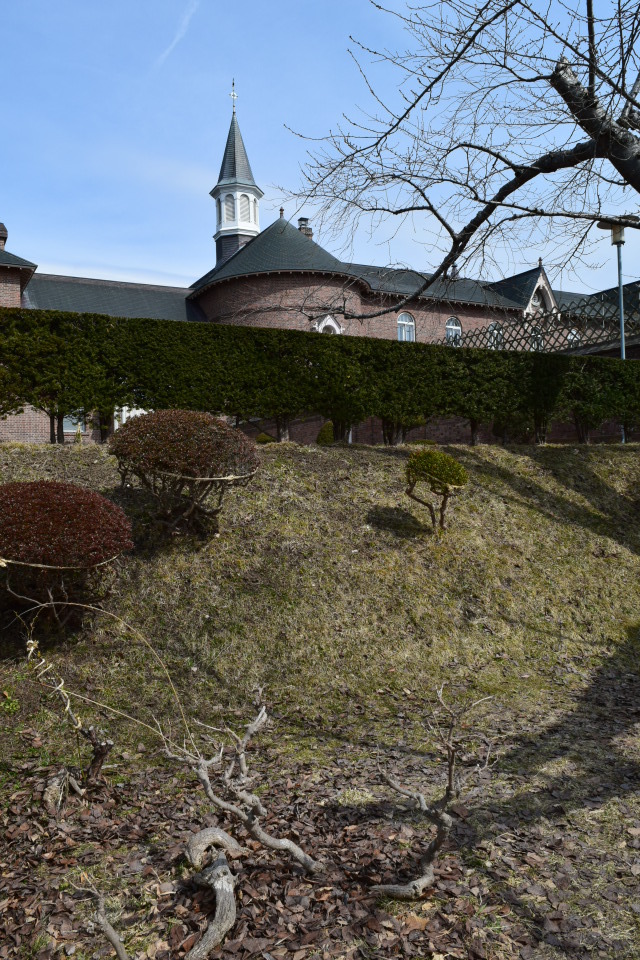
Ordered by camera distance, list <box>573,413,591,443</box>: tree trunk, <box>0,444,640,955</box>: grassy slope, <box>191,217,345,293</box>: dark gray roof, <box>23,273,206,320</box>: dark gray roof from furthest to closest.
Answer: <box>23,273,206,320</box>: dark gray roof → <box>191,217,345,293</box>: dark gray roof → <box>573,413,591,443</box>: tree trunk → <box>0,444,640,955</box>: grassy slope

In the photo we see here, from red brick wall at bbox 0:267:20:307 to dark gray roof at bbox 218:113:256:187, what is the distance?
19.1m

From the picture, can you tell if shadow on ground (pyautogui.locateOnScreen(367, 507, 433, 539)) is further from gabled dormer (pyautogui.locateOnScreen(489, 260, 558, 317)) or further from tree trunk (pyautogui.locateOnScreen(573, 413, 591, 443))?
gabled dormer (pyautogui.locateOnScreen(489, 260, 558, 317))

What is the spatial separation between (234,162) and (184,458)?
3563 cm

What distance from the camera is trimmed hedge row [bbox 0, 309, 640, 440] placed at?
11.4 meters

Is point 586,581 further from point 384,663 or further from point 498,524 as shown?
point 384,663

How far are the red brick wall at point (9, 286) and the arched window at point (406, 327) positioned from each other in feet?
52.6

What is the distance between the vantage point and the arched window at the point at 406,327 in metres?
31.0

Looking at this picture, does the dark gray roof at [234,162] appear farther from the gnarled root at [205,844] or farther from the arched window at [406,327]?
the gnarled root at [205,844]

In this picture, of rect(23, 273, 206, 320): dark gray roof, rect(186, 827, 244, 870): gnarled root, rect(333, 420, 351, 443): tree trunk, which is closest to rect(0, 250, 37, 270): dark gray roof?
rect(23, 273, 206, 320): dark gray roof

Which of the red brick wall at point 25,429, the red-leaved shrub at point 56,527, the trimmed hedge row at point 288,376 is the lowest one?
the red-leaved shrub at point 56,527

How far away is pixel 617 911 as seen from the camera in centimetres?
362

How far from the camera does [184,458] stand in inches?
321

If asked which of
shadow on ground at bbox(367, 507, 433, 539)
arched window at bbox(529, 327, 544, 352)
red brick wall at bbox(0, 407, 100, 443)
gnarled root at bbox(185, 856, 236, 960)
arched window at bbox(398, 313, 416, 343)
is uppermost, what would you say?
arched window at bbox(398, 313, 416, 343)

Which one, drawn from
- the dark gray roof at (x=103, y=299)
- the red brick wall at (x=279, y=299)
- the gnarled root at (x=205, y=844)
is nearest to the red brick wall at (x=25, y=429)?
the red brick wall at (x=279, y=299)
